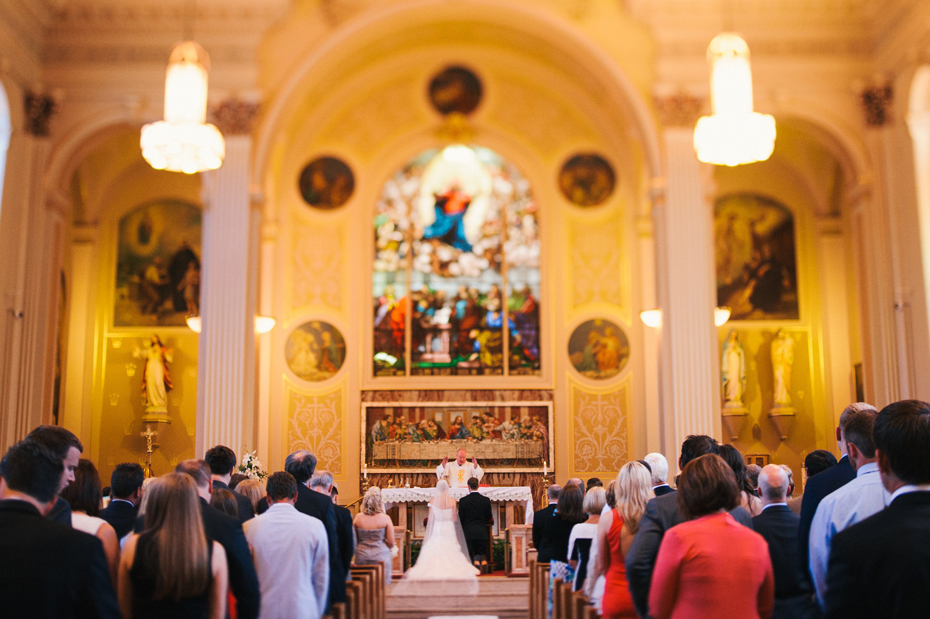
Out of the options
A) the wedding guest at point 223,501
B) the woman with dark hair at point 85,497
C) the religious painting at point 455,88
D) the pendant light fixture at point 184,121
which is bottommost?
the wedding guest at point 223,501

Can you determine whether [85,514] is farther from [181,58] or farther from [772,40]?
[772,40]

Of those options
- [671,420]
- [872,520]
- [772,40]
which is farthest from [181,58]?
[772,40]

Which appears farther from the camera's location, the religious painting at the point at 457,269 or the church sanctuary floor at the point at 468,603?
the religious painting at the point at 457,269

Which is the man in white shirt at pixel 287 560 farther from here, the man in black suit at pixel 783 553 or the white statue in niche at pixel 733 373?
the white statue in niche at pixel 733 373

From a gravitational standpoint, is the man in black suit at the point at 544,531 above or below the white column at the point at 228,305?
below

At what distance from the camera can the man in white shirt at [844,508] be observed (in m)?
3.52

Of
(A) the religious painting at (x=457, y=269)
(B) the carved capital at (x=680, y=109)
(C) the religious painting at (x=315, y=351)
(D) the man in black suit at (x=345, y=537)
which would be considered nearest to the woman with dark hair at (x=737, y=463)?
(D) the man in black suit at (x=345, y=537)

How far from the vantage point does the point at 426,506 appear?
14.1 meters

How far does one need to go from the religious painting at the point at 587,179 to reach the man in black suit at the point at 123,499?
42.4ft

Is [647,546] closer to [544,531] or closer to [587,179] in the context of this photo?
[544,531]

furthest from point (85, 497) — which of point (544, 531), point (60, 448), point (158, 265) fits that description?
point (158, 265)

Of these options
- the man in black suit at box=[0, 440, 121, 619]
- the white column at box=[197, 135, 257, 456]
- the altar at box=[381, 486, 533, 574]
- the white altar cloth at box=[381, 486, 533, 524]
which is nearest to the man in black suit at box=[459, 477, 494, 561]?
the altar at box=[381, 486, 533, 574]

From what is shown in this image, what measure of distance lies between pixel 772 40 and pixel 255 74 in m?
7.68

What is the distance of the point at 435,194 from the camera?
671 inches
